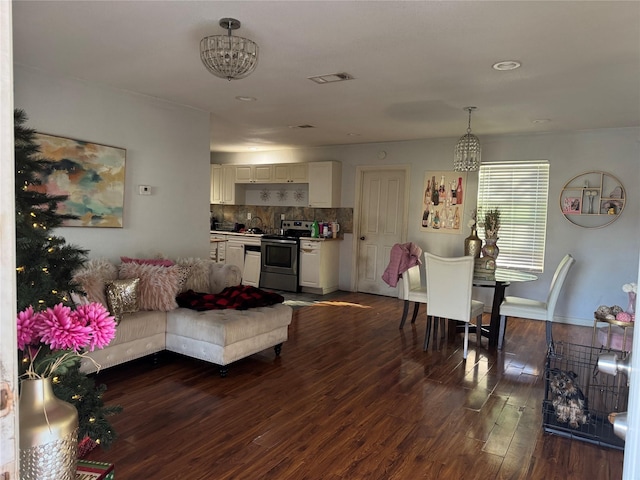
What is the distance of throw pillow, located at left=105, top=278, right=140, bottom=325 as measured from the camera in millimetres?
3379

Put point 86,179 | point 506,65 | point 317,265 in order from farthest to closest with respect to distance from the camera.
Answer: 1. point 317,265
2. point 86,179
3. point 506,65

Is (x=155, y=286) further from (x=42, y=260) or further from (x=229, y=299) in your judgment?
(x=42, y=260)

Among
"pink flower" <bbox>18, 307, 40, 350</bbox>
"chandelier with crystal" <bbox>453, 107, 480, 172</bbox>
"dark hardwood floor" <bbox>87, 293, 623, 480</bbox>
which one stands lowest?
"dark hardwood floor" <bbox>87, 293, 623, 480</bbox>

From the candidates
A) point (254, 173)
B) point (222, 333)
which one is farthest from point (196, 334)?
point (254, 173)

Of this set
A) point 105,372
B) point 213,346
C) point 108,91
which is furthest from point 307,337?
point 108,91

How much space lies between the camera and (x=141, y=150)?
14.2 feet

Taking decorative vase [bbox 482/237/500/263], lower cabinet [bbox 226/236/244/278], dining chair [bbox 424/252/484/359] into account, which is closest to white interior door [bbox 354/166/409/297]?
decorative vase [bbox 482/237/500/263]

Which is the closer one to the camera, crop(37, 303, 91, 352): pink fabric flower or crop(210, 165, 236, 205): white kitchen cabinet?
crop(37, 303, 91, 352): pink fabric flower

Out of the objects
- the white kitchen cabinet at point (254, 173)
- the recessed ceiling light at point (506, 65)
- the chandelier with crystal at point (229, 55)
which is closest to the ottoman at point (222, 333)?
the chandelier with crystal at point (229, 55)

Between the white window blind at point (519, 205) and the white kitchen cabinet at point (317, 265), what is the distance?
8.10 ft

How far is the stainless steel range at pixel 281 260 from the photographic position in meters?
7.11

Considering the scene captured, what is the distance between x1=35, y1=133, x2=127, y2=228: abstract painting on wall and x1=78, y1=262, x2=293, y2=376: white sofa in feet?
2.02

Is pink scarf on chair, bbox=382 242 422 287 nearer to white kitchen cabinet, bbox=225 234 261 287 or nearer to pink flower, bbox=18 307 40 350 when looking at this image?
white kitchen cabinet, bbox=225 234 261 287

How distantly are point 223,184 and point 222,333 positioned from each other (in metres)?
5.67
